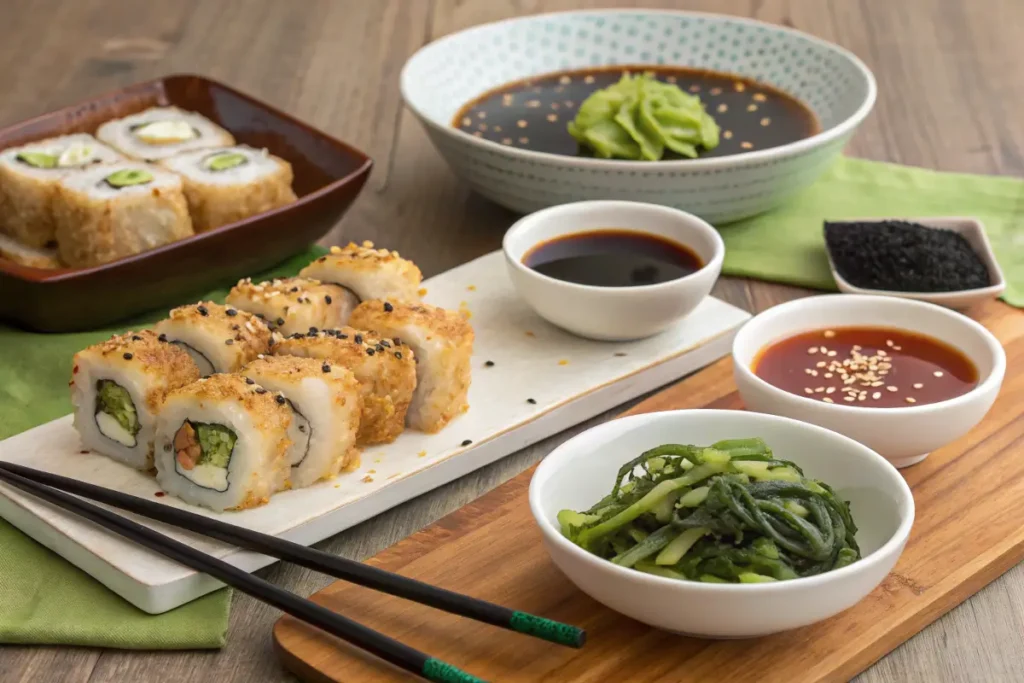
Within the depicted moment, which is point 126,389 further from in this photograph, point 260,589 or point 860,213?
point 860,213

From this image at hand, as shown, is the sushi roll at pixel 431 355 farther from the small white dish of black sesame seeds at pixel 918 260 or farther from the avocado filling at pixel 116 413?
the small white dish of black sesame seeds at pixel 918 260

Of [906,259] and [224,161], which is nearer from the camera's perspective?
[906,259]

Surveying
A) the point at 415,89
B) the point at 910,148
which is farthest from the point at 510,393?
the point at 910,148

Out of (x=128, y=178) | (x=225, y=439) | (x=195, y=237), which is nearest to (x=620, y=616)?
(x=225, y=439)

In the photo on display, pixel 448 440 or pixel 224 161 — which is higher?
pixel 224 161

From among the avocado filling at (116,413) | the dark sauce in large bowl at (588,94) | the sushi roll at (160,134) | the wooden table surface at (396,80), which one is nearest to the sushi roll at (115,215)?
the sushi roll at (160,134)

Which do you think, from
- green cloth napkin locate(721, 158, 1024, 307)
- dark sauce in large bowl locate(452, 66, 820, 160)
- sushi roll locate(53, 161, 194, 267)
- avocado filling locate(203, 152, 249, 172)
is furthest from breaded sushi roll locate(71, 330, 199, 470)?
green cloth napkin locate(721, 158, 1024, 307)
